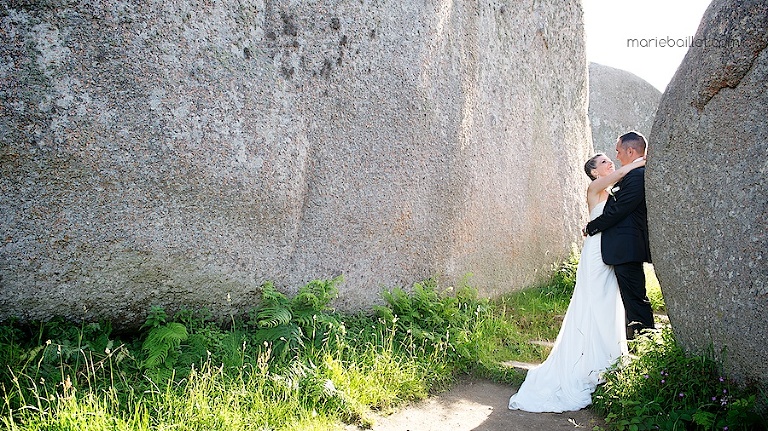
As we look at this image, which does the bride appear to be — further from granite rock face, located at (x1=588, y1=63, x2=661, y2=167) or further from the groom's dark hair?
granite rock face, located at (x1=588, y1=63, x2=661, y2=167)

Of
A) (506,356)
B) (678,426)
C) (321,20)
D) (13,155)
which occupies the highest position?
(321,20)

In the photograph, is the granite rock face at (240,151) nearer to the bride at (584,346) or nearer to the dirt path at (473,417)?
the dirt path at (473,417)

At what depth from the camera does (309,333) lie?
4957 millimetres

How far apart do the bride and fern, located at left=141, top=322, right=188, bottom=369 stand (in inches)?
102

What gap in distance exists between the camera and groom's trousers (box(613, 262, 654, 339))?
554 cm

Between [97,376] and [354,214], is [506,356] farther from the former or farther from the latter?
[97,376]

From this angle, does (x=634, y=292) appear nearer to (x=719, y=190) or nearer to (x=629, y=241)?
(x=629, y=241)

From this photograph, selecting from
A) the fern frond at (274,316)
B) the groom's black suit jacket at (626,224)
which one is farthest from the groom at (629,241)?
the fern frond at (274,316)

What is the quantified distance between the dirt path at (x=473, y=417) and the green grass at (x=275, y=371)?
0.41 ft

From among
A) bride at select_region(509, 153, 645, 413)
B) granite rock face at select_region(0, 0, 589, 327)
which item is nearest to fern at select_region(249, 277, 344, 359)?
granite rock face at select_region(0, 0, 589, 327)

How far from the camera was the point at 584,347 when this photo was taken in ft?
17.3

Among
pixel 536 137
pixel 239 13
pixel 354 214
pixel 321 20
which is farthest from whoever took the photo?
pixel 536 137

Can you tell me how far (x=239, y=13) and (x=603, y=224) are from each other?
3.73 metres

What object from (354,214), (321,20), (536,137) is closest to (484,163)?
(536,137)
